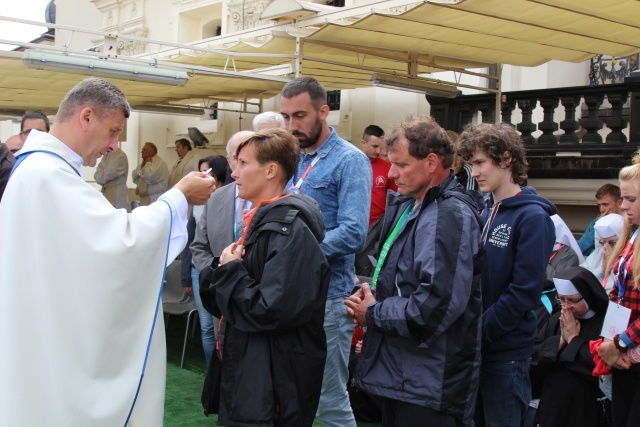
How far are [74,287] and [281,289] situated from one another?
2.70 feet

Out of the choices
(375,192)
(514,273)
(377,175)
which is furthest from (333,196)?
(377,175)

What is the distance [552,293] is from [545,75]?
6903 mm

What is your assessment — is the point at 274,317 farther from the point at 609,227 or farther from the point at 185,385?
the point at 185,385

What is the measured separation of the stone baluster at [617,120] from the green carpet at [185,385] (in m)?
4.70

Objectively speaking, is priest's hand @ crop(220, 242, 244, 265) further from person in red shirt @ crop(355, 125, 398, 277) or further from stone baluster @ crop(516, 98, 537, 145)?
stone baluster @ crop(516, 98, 537, 145)

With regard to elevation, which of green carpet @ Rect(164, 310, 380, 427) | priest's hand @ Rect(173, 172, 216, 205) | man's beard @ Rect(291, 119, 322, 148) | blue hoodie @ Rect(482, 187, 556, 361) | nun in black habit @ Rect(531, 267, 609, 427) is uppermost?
man's beard @ Rect(291, 119, 322, 148)

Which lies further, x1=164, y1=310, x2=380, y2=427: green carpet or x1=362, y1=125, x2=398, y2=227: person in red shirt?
x1=362, y1=125, x2=398, y2=227: person in red shirt

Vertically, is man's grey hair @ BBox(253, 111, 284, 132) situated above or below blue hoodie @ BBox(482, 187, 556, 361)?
above

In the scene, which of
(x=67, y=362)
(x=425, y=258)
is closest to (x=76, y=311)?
(x=67, y=362)

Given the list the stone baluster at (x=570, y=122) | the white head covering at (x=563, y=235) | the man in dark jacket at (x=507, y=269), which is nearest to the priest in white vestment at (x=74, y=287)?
the man in dark jacket at (x=507, y=269)

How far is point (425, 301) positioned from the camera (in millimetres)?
3162

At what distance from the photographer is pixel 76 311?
122 inches

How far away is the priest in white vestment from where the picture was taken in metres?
3.04

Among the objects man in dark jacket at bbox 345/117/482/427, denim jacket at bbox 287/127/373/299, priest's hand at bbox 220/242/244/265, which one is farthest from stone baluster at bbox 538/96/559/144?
priest's hand at bbox 220/242/244/265
